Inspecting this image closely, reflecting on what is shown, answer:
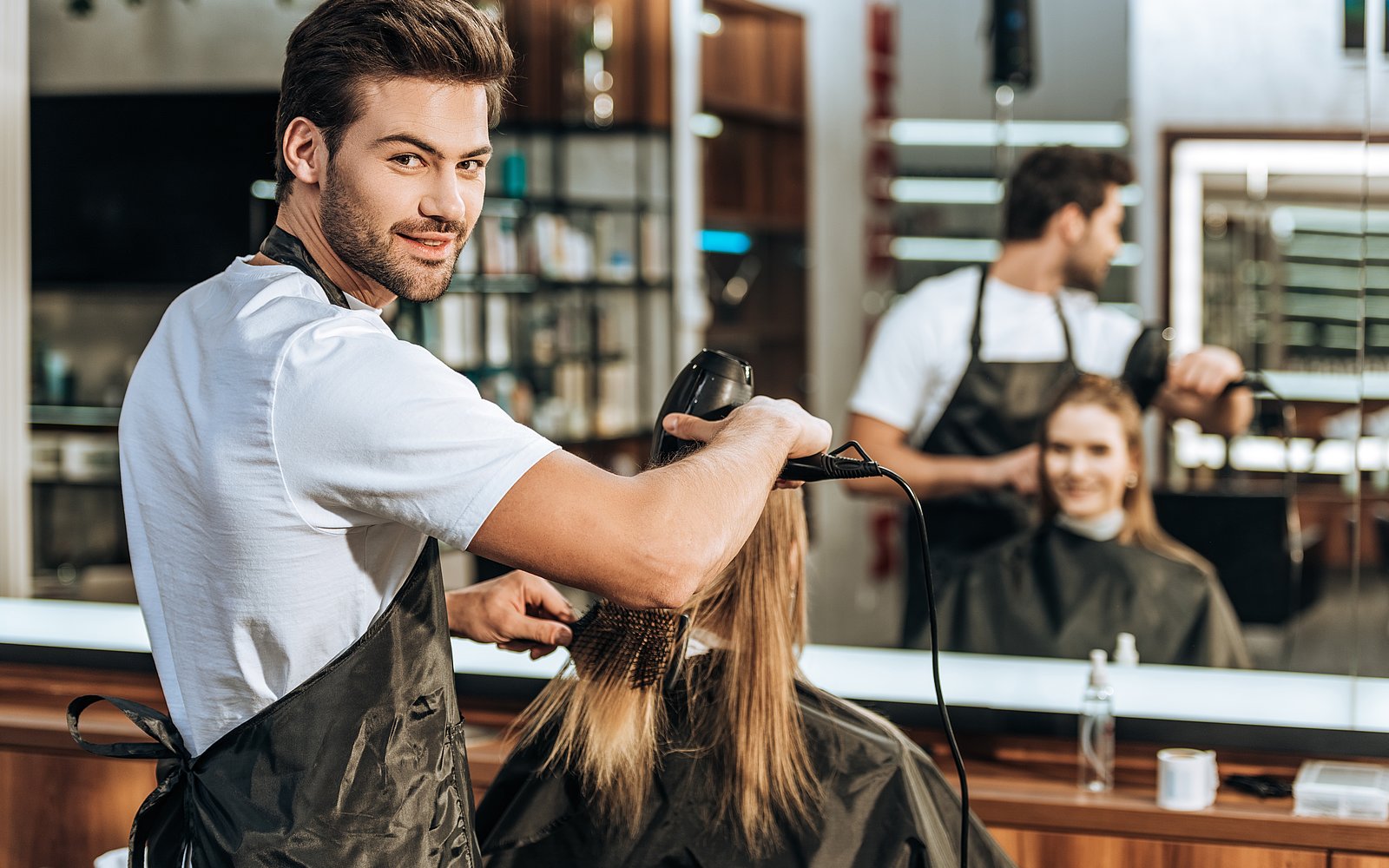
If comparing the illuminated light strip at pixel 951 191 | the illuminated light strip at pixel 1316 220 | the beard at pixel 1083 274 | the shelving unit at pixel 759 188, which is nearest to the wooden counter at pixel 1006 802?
the beard at pixel 1083 274

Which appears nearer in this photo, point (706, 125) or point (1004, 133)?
point (1004, 133)

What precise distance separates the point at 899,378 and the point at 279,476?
2.39 meters

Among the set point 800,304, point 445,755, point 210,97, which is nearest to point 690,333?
point 800,304

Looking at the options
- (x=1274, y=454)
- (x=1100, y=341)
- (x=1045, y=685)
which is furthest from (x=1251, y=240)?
(x=1045, y=685)

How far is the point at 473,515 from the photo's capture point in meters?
1.11

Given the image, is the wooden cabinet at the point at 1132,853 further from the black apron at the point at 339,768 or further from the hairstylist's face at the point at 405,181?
the hairstylist's face at the point at 405,181

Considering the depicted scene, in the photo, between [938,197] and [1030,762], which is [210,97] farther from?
[1030,762]

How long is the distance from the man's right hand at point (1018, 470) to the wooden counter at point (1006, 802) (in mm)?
1212

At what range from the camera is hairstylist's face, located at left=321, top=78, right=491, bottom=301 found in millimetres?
1233

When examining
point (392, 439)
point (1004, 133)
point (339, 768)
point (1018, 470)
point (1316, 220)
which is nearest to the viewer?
point (392, 439)

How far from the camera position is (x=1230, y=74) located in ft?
14.2

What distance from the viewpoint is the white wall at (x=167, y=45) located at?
4.62m

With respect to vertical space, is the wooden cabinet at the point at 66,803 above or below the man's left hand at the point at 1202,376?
below

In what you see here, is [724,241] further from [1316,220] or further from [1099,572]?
[1099,572]
